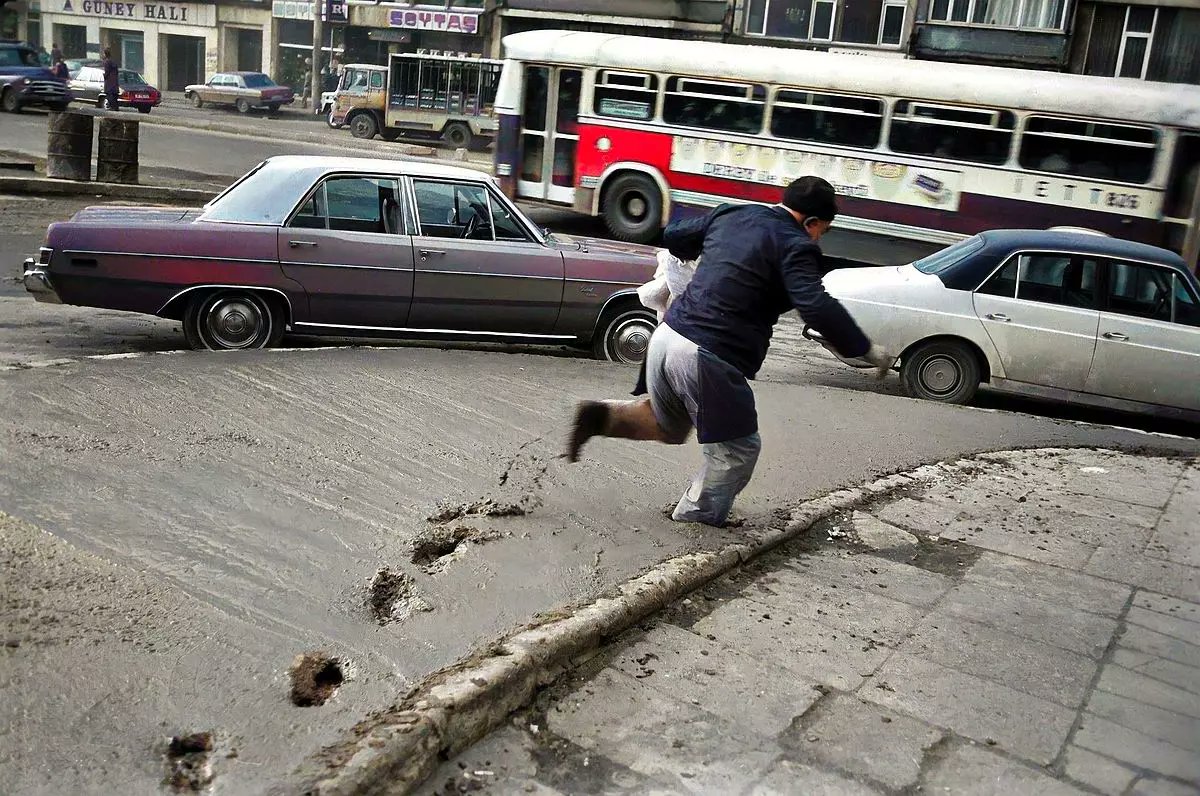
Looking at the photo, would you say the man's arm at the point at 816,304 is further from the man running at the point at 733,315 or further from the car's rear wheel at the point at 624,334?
the car's rear wheel at the point at 624,334

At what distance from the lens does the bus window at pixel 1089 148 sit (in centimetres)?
1440

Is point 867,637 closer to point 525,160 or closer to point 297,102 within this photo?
point 525,160

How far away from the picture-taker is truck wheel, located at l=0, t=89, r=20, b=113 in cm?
3325

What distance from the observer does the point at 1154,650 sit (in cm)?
471

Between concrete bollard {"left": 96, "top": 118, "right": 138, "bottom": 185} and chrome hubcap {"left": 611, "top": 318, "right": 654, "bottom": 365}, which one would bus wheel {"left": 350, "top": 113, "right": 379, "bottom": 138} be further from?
chrome hubcap {"left": 611, "top": 318, "right": 654, "bottom": 365}

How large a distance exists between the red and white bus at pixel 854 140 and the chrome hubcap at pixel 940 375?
635cm

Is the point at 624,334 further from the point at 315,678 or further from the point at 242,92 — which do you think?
the point at 242,92

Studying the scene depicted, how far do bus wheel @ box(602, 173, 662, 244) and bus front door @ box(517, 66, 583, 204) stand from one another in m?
0.79

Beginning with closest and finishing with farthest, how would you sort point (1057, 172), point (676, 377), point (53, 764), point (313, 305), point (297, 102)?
point (53, 764) < point (676, 377) < point (313, 305) < point (1057, 172) < point (297, 102)

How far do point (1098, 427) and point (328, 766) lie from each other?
736 centimetres

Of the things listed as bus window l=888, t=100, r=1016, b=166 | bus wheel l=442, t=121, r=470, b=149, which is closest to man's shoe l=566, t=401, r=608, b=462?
bus window l=888, t=100, r=1016, b=166

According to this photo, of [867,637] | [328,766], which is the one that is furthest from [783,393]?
[328,766]

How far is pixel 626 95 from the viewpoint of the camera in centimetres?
1727

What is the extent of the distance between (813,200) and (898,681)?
1.98 meters
